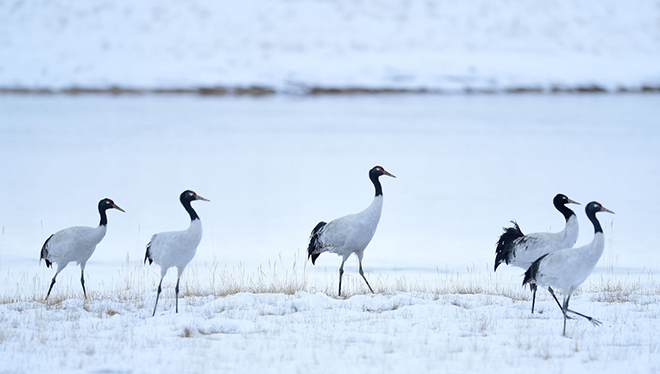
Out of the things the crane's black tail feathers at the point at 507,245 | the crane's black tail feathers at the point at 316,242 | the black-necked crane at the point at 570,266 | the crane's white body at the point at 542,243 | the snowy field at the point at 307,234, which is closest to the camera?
the snowy field at the point at 307,234

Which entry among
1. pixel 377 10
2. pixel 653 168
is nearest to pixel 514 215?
pixel 653 168

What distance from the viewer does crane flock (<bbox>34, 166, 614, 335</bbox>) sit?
24.4 feet

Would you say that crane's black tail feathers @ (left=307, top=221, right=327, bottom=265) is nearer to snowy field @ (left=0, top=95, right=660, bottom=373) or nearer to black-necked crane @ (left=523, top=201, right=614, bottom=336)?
snowy field @ (left=0, top=95, right=660, bottom=373)

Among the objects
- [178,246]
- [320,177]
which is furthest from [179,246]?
[320,177]

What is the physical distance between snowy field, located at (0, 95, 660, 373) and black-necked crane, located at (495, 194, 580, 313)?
45 cm

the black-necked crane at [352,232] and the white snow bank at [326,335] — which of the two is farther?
the black-necked crane at [352,232]

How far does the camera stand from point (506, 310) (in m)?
8.23

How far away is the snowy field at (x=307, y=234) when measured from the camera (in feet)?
22.2

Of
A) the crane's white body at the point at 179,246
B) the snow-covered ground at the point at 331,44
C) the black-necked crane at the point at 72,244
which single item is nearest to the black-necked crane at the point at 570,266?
the crane's white body at the point at 179,246

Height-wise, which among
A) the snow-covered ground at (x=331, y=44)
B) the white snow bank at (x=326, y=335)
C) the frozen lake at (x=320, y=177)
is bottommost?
the white snow bank at (x=326, y=335)

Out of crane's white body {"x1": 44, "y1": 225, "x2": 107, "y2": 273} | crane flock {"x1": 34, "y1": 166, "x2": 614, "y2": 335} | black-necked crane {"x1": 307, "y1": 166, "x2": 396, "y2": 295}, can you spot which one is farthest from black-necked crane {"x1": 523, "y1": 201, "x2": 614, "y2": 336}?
crane's white body {"x1": 44, "y1": 225, "x2": 107, "y2": 273}

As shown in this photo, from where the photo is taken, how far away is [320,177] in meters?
21.8

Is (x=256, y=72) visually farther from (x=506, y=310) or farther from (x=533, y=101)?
(x=506, y=310)

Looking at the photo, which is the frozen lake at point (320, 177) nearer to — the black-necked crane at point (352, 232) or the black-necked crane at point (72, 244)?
the black-necked crane at point (72, 244)
